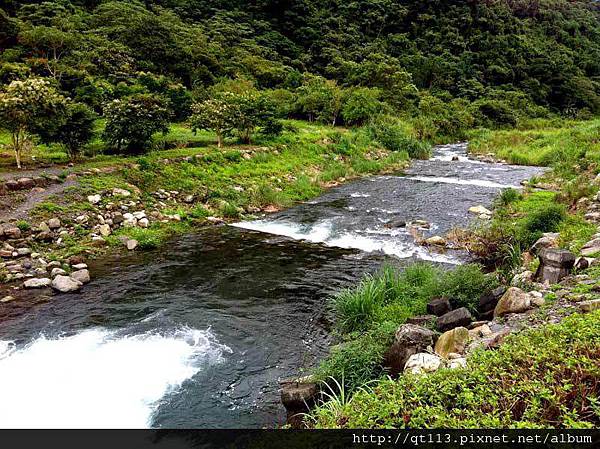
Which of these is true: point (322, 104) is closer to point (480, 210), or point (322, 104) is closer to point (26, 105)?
point (480, 210)

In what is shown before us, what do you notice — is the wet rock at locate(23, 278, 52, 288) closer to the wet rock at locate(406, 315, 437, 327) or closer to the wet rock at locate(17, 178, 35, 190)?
the wet rock at locate(17, 178, 35, 190)

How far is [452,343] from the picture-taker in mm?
6613

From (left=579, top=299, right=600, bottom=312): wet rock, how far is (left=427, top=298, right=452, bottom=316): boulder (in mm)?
2569

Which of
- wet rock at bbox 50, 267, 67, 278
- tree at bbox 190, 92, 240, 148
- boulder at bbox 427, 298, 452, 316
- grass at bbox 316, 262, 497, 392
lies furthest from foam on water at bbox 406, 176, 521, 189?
wet rock at bbox 50, 267, 67, 278

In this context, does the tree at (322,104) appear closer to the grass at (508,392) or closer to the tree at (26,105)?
the tree at (26,105)

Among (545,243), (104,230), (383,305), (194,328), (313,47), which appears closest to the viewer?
(194,328)

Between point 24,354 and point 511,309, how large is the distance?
358 inches

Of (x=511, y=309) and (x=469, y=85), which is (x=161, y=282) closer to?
(x=511, y=309)

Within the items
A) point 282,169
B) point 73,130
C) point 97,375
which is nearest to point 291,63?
point 282,169

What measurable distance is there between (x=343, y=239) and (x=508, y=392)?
10.7 m

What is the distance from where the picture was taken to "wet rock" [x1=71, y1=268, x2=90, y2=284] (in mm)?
11042

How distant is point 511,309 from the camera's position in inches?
286

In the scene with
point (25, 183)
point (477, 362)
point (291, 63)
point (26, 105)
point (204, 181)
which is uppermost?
point (291, 63)

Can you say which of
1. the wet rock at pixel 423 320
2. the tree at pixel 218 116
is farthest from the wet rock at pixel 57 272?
the tree at pixel 218 116
